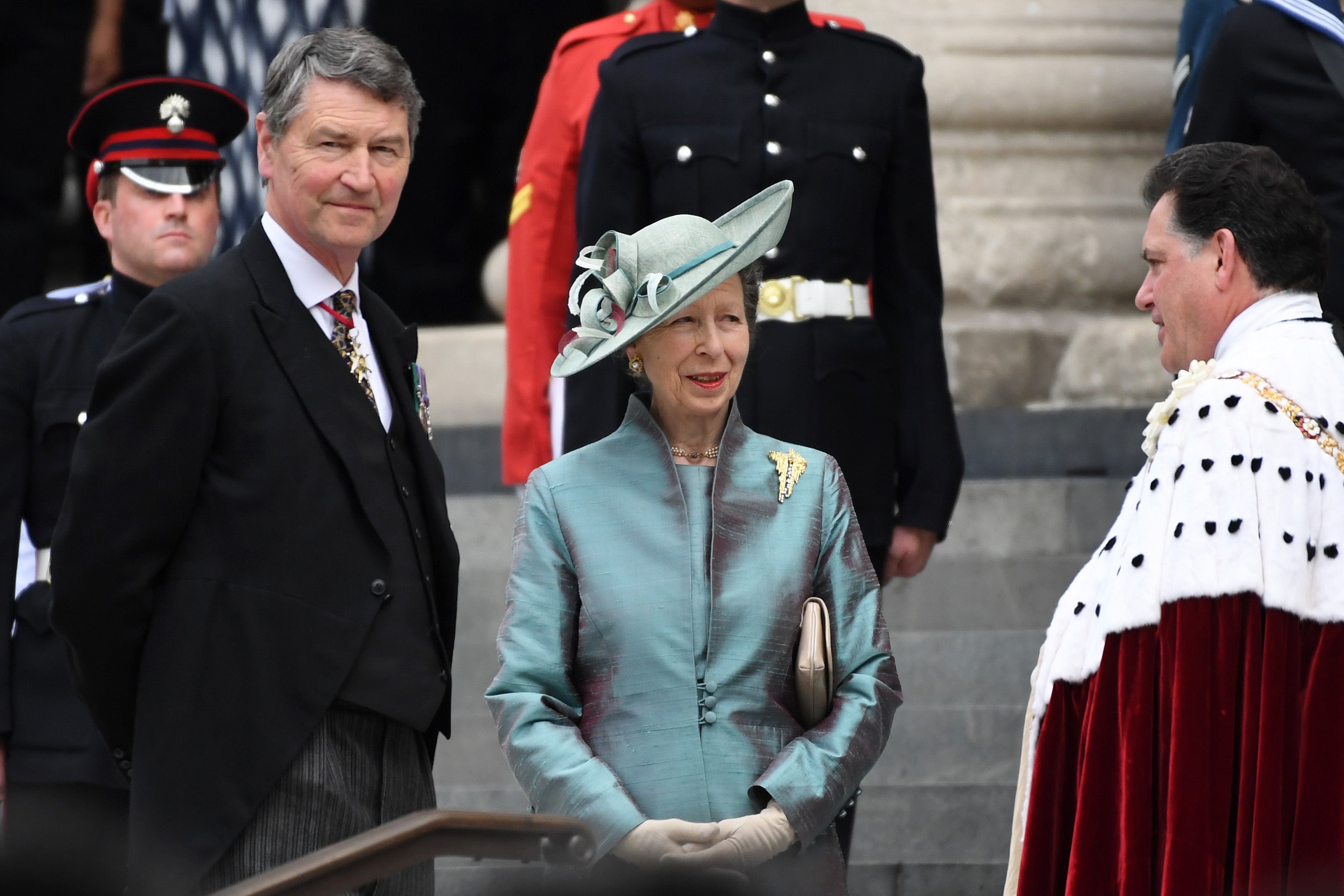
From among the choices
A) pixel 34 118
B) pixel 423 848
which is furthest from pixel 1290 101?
pixel 34 118

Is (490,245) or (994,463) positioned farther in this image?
(490,245)

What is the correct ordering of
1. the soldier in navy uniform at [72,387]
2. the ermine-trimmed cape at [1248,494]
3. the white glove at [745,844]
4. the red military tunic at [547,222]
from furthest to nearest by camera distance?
the red military tunic at [547,222]
the soldier in navy uniform at [72,387]
the ermine-trimmed cape at [1248,494]
the white glove at [745,844]

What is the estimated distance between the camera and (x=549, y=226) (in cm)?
463

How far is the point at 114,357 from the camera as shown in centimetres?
308

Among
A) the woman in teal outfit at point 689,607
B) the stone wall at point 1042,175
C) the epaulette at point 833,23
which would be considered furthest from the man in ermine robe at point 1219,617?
the stone wall at point 1042,175

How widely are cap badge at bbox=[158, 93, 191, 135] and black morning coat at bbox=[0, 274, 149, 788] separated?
509mm

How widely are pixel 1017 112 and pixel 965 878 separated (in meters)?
3.16

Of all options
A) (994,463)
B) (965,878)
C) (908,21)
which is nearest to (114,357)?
(965,878)

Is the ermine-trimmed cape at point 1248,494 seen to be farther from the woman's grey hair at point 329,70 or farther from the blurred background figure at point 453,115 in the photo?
the blurred background figure at point 453,115

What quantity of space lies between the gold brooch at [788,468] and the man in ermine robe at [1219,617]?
0.56m

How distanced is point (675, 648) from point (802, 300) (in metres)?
1.16

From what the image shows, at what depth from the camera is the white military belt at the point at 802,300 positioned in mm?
4066

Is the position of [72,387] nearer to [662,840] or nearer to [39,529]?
[39,529]

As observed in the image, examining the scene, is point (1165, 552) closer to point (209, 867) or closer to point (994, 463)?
point (209, 867)
